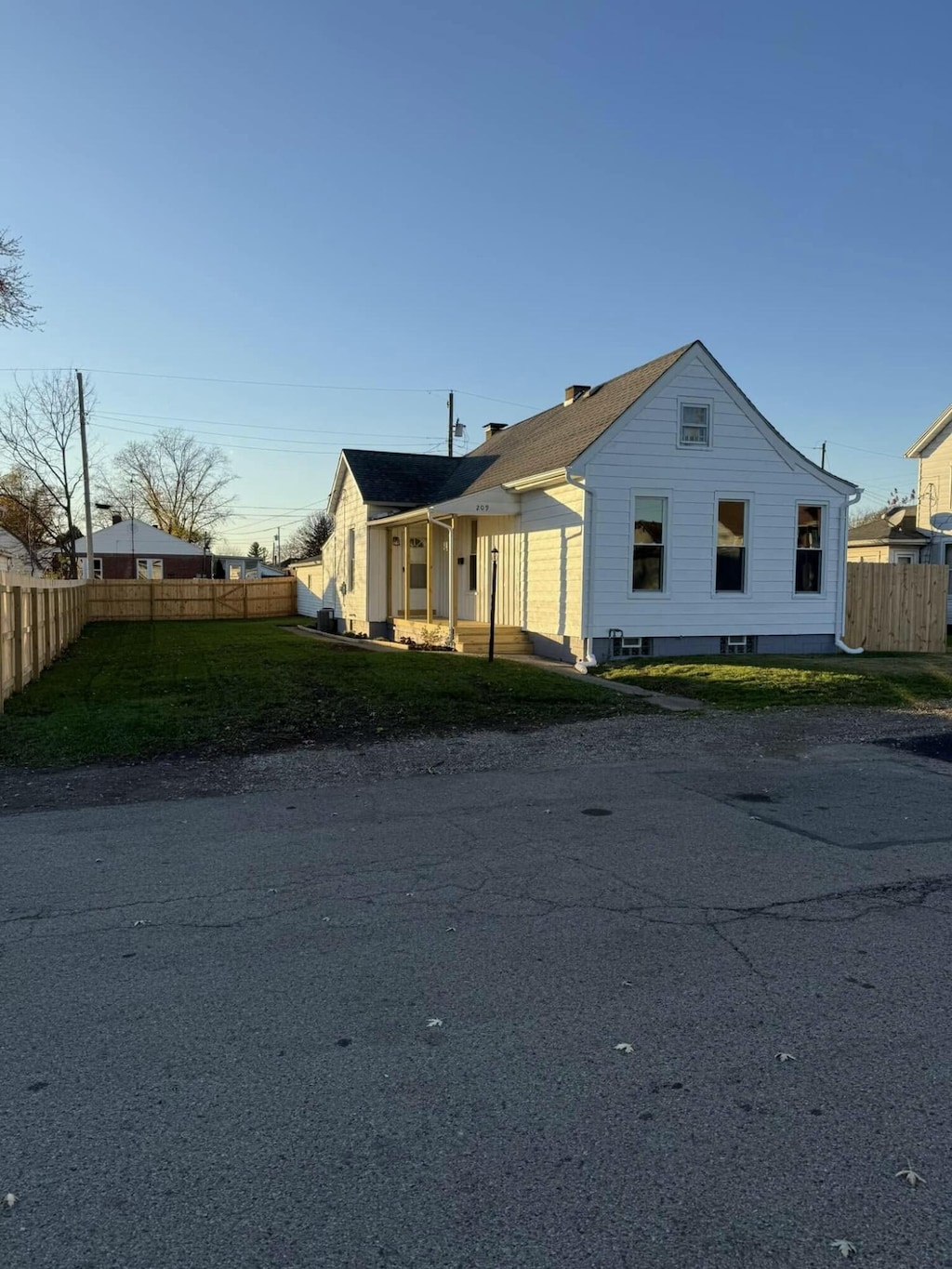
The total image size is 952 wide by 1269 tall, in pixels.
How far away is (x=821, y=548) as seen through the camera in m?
18.6

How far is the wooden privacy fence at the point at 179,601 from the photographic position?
3791 centimetres

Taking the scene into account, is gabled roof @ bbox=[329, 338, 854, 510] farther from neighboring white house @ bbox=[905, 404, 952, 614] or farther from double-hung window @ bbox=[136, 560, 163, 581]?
double-hung window @ bbox=[136, 560, 163, 581]

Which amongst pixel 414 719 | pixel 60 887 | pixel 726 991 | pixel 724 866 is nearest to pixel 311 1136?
pixel 726 991

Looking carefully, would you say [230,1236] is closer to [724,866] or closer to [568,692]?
[724,866]

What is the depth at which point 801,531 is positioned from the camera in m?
18.5

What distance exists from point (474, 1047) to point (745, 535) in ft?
51.8

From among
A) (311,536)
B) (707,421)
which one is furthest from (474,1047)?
(311,536)

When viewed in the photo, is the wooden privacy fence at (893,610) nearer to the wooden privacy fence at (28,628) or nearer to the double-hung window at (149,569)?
the wooden privacy fence at (28,628)

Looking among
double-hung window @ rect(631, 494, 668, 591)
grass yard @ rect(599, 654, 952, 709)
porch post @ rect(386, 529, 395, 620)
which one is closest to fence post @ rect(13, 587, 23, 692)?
grass yard @ rect(599, 654, 952, 709)

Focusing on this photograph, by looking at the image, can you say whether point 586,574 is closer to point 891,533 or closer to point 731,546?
point 731,546

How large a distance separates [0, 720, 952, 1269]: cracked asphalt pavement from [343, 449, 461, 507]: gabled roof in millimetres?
18021

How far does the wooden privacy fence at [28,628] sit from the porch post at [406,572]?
313 inches

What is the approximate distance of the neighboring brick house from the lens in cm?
6072

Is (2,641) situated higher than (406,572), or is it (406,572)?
(406,572)
